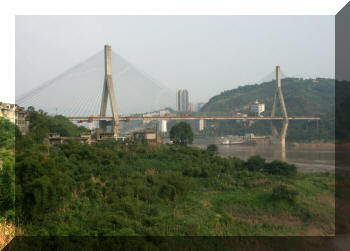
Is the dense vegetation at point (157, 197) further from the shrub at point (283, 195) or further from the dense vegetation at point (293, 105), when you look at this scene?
the dense vegetation at point (293, 105)

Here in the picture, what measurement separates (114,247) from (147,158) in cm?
380

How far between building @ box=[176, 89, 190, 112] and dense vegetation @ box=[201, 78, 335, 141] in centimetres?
Result: 145

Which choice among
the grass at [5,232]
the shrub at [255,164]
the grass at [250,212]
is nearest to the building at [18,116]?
the grass at [5,232]

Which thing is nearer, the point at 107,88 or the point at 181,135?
the point at 181,135

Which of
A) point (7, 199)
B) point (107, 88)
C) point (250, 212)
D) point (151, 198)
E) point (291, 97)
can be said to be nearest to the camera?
point (7, 199)

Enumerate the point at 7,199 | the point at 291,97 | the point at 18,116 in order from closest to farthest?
the point at 7,199, the point at 18,116, the point at 291,97

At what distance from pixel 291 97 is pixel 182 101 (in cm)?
760

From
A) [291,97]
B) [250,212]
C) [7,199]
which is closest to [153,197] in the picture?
[250,212]

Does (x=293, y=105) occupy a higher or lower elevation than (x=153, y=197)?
higher

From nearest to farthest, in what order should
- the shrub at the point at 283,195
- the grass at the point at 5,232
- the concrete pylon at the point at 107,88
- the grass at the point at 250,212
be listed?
the grass at the point at 5,232 → the grass at the point at 250,212 → the shrub at the point at 283,195 → the concrete pylon at the point at 107,88

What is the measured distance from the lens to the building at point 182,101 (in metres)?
14.7

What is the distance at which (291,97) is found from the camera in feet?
63.1

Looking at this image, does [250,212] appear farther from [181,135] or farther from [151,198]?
[181,135]

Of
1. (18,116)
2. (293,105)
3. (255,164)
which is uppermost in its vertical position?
(293,105)
